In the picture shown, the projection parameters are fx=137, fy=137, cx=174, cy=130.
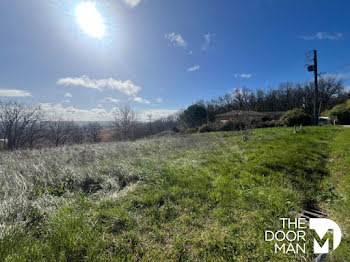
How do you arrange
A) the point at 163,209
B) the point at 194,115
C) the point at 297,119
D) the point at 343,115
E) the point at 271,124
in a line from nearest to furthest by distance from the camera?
the point at 163,209
the point at 297,119
the point at 343,115
the point at 271,124
the point at 194,115

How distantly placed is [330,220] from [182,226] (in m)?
2.25

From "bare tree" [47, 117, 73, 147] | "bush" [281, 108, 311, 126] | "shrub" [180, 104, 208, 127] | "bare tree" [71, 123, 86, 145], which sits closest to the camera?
"bush" [281, 108, 311, 126]

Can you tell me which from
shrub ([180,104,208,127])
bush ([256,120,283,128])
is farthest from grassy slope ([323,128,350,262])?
shrub ([180,104,208,127])

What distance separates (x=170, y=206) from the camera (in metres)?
2.50

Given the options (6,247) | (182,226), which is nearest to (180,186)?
(182,226)

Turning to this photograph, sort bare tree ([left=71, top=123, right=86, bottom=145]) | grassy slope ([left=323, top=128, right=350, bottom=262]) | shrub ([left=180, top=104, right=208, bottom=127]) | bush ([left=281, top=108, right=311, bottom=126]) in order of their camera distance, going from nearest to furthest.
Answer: grassy slope ([left=323, top=128, right=350, bottom=262]) → bush ([left=281, top=108, right=311, bottom=126]) → bare tree ([left=71, top=123, right=86, bottom=145]) → shrub ([left=180, top=104, right=208, bottom=127])

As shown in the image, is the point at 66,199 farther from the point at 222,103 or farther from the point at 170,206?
the point at 222,103

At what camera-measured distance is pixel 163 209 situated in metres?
2.45

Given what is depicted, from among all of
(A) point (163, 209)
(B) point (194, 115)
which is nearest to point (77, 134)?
(B) point (194, 115)

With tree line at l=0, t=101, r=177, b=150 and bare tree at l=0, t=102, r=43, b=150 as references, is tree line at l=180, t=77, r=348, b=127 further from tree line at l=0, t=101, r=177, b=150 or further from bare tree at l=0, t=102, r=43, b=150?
bare tree at l=0, t=102, r=43, b=150

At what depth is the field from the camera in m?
1.62

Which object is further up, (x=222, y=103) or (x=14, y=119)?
(x=222, y=103)

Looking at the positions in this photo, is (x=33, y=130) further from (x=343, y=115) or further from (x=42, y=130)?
(x=343, y=115)

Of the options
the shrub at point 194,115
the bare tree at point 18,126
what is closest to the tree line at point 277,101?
the shrub at point 194,115
